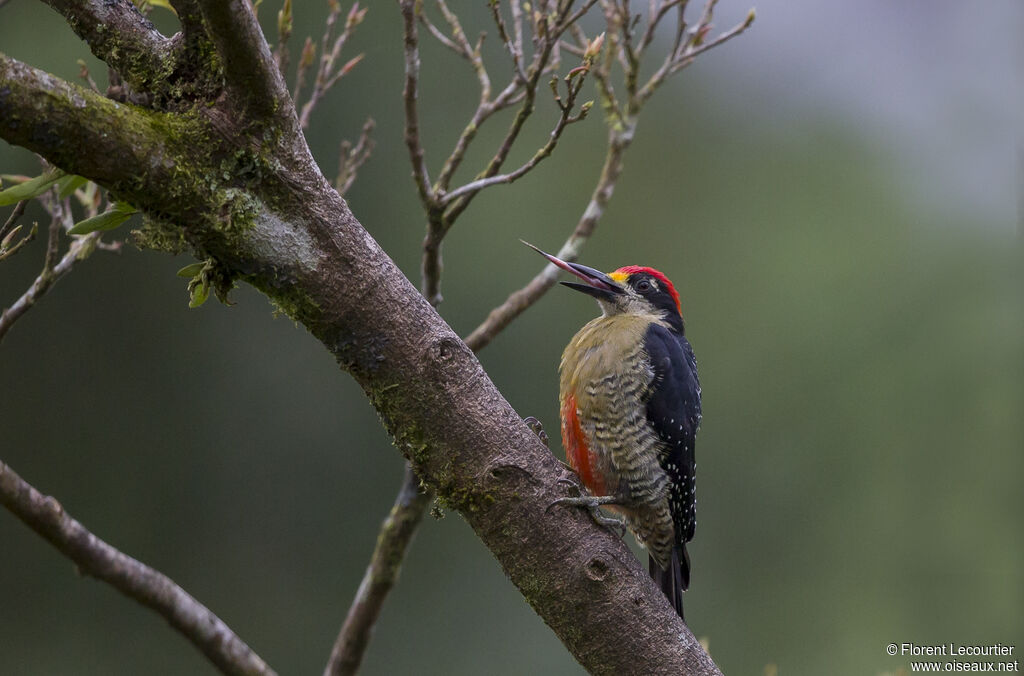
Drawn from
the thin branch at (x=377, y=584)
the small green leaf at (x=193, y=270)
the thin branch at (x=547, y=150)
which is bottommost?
the thin branch at (x=377, y=584)

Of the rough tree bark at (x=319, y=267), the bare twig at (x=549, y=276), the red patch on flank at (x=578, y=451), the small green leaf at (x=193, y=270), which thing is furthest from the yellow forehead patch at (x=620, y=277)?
the small green leaf at (x=193, y=270)

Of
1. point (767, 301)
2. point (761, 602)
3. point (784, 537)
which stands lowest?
point (761, 602)

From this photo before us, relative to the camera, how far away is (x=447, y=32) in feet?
28.5

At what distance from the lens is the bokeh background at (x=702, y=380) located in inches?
295

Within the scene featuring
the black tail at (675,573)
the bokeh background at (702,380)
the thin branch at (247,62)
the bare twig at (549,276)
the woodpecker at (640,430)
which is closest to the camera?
the thin branch at (247,62)

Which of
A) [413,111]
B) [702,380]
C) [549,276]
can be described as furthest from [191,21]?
[702,380]

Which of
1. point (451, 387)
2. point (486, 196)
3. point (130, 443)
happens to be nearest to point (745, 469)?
point (486, 196)

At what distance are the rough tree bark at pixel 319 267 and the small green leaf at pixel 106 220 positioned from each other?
79 mm

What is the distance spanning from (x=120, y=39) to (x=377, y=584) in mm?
2159

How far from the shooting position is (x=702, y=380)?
10.4 m

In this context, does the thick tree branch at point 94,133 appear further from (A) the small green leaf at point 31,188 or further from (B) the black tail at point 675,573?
(B) the black tail at point 675,573

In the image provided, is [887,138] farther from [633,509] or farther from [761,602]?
[633,509]

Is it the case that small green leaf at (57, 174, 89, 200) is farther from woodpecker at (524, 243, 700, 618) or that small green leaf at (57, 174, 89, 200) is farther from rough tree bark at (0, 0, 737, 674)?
woodpecker at (524, 243, 700, 618)

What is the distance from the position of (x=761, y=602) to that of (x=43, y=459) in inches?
269
